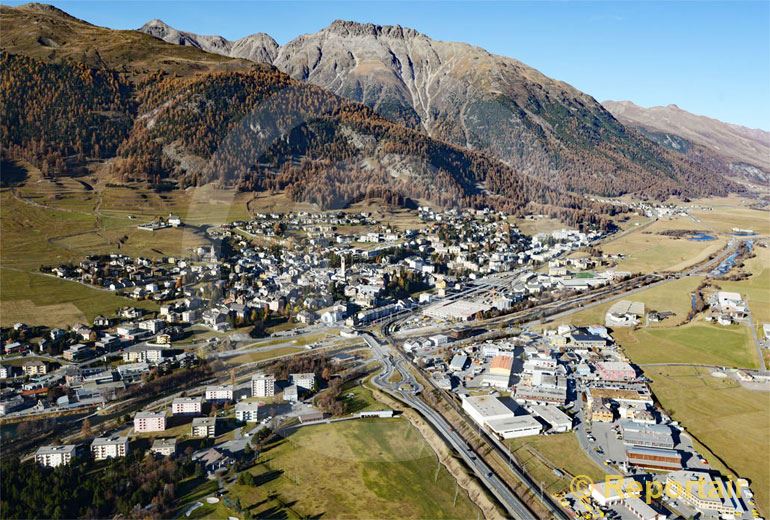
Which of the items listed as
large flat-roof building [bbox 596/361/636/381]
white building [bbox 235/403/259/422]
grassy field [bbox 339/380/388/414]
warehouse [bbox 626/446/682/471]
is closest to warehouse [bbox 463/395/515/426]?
grassy field [bbox 339/380/388/414]

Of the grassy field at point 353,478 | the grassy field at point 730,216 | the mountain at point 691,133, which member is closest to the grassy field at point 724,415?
the grassy field at point 353,478

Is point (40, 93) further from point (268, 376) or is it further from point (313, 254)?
point (268, 376)

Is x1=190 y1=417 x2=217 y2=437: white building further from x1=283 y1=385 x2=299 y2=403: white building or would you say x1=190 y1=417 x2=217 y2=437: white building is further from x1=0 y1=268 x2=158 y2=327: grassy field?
x1=0 y1=268 x2=158 y2=327: grassy field

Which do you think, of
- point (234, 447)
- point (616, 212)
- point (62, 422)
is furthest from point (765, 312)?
point (616, 212)

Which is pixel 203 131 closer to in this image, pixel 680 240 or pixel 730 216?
pixel 680 240

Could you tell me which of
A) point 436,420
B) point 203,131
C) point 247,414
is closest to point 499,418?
point 436,420

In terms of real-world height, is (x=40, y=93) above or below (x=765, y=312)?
above
